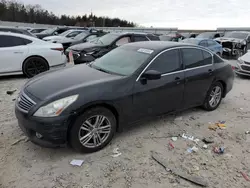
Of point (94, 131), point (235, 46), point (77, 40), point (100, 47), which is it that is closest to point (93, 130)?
point (94, 131)

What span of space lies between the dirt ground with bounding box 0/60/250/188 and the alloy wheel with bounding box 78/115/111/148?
176 mm

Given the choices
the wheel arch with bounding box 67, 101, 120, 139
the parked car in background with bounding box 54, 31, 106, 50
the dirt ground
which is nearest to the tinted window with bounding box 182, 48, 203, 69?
the dirt ground

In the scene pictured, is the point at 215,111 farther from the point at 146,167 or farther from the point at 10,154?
the point at 10,154

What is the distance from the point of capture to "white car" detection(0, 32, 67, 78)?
7098 mm

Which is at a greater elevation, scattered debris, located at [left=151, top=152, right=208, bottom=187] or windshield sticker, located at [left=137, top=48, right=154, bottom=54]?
windshield sticker, located at [left=137, top=48, right=154, bottom=54]

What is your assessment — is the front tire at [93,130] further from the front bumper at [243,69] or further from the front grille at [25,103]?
the front bumper at [243,69]

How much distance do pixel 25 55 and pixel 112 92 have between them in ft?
16.6

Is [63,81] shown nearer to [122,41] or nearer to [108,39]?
[122,41]

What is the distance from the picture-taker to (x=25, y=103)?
10.6 feet

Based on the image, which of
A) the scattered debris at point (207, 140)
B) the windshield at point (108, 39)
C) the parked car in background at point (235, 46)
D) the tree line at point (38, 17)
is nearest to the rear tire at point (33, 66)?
the windshield at point (108, 39)

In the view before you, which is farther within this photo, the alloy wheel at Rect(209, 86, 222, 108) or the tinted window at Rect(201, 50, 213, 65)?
the alloy wheel at Rect(209, 86, 222, 108)

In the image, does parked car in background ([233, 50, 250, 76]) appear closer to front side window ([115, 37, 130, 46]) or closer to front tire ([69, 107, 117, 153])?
front side window ([115, 37, 130, 46])


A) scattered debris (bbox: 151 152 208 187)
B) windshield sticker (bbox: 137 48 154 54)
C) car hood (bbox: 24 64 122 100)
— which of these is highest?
windshield sticker (bbox: 137 48 154 54)

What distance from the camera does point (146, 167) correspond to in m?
3.15
